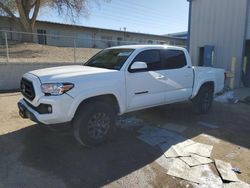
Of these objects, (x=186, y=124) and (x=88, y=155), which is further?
(x=186, y=124)

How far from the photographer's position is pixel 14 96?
840 cm

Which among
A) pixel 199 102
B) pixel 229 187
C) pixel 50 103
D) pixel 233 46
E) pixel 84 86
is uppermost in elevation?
pixel 233 46

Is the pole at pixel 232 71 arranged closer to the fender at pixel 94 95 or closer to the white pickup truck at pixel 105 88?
the white pickup truck at pixel 105 88

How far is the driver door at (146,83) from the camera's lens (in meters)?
4.45

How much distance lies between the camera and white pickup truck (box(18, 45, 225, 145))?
360 centimetres

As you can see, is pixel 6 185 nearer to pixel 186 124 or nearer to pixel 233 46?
pixel 186 124

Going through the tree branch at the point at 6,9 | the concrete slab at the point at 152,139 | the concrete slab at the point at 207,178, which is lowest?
the concrete slab at the point at 207,178

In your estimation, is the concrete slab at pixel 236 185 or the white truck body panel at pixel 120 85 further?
the white truck body panel at pixel 120 85

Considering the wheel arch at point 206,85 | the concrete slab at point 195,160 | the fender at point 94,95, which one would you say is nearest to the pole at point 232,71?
the wheel arch at point 206,85

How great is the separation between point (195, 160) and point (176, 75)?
2.25 meters

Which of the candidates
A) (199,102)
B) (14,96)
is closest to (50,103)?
(199,102)

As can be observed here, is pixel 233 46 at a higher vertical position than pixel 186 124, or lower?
higher

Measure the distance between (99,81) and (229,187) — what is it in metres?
2.58

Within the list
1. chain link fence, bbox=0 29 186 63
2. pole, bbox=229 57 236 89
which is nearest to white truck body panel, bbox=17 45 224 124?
pole, bbox=229 57 236 89
